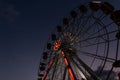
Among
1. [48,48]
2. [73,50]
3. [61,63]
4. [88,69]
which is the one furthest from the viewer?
[48,48]

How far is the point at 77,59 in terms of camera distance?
18828 millimetres

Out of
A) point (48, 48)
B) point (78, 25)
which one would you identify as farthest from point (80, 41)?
point (48, 48)

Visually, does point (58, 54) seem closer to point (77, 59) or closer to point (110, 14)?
point (77, 59)

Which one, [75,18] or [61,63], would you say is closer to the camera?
[61,63]

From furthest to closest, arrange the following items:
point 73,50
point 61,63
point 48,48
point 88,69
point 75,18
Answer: point 48,48, point 75,18, point 61,63, point 73,50, point 88,69

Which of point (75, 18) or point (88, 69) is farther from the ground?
point (75, 18)

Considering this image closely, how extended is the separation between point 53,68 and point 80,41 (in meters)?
4.53

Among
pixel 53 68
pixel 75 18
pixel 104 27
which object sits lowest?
pixel 53 68

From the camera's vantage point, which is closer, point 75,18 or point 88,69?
point 88,69

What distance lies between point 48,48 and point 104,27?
28.8 ft

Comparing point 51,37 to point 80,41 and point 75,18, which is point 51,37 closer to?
point 75,18

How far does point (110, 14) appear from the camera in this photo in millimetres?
18312

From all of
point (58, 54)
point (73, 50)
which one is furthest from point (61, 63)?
point (73, 50)

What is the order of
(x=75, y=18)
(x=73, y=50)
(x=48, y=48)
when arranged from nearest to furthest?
(x=73, y=50) < (x=75, y=18) < (x=48, y=48)
